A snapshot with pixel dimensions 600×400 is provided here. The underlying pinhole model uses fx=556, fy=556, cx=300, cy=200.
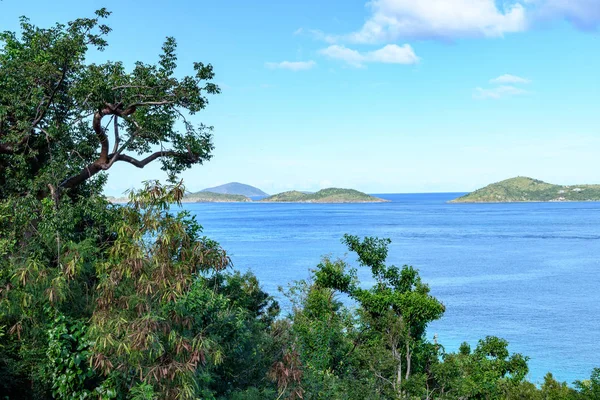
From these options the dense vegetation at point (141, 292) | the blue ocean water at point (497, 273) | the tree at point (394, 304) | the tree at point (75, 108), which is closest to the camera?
the dense vegetation at point (141, 292)

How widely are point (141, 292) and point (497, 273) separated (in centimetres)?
5210

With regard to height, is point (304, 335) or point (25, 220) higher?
point (25, 220)

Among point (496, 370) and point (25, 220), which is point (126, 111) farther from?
point (496, 370)

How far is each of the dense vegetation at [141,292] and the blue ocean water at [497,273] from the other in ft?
21.2

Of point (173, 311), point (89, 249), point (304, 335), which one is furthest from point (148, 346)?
point (304, 335)

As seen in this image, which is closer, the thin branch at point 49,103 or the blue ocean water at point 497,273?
the thin branch at point 49,103

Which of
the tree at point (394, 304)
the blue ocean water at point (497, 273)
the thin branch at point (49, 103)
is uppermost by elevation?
the thin branch at point (49, 103)

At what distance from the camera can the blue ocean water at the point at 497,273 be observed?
1304 inches

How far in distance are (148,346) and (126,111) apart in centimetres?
704

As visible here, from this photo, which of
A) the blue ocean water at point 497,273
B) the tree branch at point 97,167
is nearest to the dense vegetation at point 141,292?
the tree branch at point 97,167

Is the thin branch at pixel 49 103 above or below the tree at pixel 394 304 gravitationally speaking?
above

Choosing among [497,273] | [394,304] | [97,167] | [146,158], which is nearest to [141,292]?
[97,167]

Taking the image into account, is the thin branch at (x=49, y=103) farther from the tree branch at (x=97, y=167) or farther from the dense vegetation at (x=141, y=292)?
the tree branch at (x=97, y=167)

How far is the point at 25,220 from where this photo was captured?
977 cm
